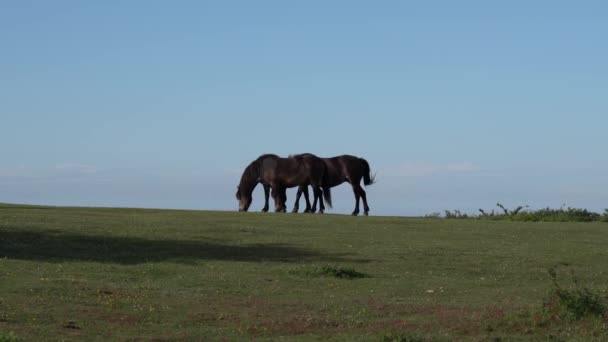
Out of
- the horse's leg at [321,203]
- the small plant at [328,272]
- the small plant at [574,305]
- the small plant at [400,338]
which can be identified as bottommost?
the small plant at [400,338]

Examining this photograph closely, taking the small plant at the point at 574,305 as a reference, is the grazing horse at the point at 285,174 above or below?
above

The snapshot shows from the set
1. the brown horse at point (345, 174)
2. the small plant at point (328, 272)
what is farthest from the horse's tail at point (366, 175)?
the small plant at point (328, 272)

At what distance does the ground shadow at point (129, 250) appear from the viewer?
2441 centimetres

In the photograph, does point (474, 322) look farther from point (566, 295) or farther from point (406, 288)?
point (406, 288)

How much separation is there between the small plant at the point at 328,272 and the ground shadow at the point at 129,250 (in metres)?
2.70

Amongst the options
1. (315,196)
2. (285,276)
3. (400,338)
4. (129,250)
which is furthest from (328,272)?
(315,196)

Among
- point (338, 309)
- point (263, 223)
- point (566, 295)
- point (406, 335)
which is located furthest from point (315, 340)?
point (263, 223)

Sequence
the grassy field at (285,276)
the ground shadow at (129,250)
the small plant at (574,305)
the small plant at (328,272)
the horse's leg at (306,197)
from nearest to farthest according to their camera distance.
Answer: the grassy field at (285,276)
the small plant at (574,305)
the small plant at (328,272)
the ground shadow at (129,250)
the horse's leg at (306,197)

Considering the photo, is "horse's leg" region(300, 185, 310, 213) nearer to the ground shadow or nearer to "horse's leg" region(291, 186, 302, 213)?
"horse's leg" region(291, 186, 302, 213)

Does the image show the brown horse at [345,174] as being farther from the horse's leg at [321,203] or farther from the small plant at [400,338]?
the small plant at [400,338]

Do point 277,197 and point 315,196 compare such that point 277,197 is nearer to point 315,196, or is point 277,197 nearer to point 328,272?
point 315,196

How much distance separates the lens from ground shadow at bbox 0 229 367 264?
24.4 m

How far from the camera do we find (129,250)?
2569cm

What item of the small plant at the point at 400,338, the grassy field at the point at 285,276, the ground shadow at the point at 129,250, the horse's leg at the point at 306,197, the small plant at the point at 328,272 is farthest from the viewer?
the horse's leg at the point at 306,197
